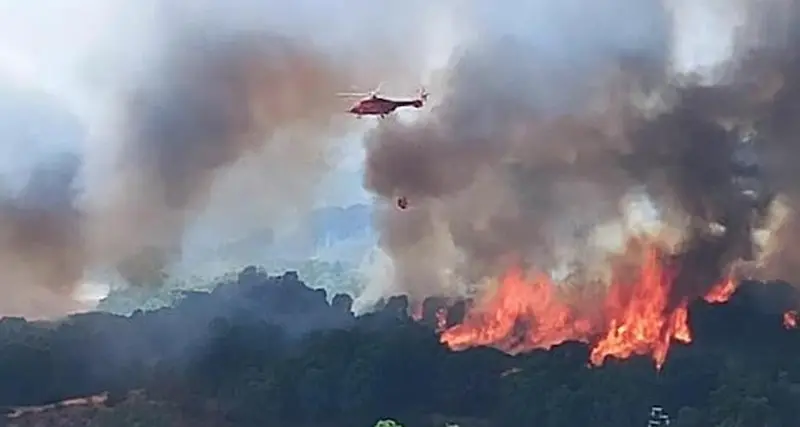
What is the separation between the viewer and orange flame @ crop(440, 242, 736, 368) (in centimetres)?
4328

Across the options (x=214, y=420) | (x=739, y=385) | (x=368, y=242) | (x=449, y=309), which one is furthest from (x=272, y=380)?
(x=368, y=242)

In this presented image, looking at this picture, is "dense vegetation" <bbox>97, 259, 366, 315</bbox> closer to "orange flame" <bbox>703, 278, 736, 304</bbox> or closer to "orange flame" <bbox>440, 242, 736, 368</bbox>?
"orange flame" <bbox>440, 242, 736, 368</bbox>

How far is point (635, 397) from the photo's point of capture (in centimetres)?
3875

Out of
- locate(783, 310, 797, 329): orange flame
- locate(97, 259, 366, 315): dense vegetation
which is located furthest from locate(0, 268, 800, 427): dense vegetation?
locate(97, 259, 366, 315): dense vegetation

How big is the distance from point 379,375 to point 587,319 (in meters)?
7.96

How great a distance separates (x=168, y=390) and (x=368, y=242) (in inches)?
805

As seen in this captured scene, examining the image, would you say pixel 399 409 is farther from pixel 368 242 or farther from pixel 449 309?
pixel 368 242

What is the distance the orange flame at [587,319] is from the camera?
142 ft

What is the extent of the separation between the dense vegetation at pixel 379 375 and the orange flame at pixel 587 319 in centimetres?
65

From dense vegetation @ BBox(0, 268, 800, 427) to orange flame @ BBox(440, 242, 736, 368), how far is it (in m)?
0.65

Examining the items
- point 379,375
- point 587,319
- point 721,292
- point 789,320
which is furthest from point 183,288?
point 789,320

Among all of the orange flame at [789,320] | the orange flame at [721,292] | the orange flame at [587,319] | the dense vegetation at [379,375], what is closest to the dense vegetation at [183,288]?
the dense vegetation at [379,375]

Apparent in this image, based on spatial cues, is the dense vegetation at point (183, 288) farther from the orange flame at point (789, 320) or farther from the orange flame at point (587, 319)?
the orange flame at point (789, 320)

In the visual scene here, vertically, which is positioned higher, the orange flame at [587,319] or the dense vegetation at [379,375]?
the orange flame at [587,319]
